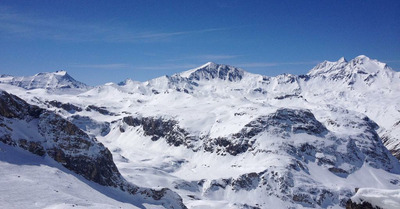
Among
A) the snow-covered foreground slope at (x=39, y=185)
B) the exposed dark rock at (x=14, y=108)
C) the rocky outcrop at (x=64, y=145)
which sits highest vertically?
the exposed dark rock at (x=14, y=108)

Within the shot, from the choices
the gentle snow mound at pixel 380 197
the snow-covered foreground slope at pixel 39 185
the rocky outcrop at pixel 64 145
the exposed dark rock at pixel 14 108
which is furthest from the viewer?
the exposed dark rock at pixel 14 108

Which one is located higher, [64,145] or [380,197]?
[64,145]

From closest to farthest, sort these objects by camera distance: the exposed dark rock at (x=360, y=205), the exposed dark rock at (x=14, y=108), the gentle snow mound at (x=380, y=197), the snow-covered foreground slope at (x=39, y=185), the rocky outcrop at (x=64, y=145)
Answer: the gentle snow mound at (x=380, y=197) → the exposed dark rock at (x=360, y=205) → the snow-covered foreground slope at (x=39, y=185) → the rocky outcrop at (x=64, y=145) → the exposed dark rock at (x=14, y=108)

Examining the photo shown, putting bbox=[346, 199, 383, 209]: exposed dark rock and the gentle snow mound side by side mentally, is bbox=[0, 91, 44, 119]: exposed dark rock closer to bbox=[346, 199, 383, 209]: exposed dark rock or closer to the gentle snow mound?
bbox=[346, 199, 383, 209]: exposed dark rock

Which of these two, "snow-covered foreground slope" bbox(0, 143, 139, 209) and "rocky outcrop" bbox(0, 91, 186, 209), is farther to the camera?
"rocky outcrop" bbox(0, 91, 186, 209)

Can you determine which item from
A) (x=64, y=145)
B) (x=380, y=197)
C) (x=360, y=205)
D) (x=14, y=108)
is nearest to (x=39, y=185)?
(x=64, y=145)

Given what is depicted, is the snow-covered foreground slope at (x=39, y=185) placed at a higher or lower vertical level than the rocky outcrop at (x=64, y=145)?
lower

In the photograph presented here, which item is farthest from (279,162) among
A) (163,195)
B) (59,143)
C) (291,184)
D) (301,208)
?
(59,143)

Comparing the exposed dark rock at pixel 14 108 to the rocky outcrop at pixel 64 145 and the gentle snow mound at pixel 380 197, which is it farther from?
the gentle snow mound at pixel 380 197

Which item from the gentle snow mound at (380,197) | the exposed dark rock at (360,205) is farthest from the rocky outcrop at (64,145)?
the gentle snow mound at (380,197)

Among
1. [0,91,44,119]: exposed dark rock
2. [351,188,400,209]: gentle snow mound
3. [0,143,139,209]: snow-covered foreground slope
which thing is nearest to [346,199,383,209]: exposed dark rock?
[351,188,400,209]: gentle snow mound

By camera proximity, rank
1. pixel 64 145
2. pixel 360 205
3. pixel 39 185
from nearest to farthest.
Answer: pixel 360 205 → pixel 39 185 → pixel 64 145

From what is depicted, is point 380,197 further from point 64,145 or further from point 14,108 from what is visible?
point 14,108
